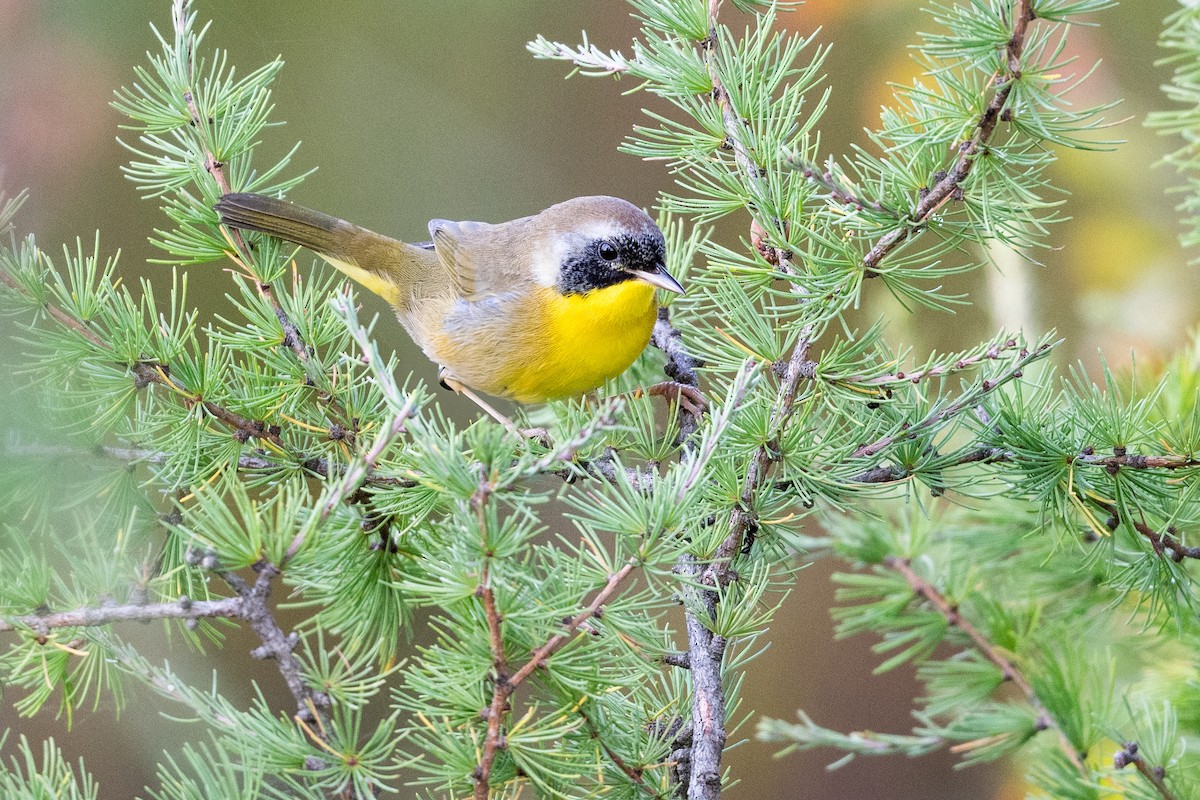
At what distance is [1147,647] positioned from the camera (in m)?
2.27

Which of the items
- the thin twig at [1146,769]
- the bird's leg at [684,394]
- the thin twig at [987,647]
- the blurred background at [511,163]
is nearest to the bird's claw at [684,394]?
the bird's leg at [684,394]

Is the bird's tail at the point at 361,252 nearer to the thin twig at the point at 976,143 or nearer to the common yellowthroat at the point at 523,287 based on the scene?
the common yellowthroat at the point at 523,287

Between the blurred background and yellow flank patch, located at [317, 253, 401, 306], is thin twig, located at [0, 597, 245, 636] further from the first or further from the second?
yellow flank patch, located at [317, 253, 401, 306]

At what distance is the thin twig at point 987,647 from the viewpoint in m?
1.99

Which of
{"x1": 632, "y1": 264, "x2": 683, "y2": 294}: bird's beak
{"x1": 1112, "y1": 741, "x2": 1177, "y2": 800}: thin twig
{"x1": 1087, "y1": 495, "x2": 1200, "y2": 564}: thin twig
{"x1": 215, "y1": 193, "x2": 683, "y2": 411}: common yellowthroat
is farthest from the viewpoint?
{"x1": 215, "y1": 193, "x2": 683, "y2": 411}: common yellowthroat

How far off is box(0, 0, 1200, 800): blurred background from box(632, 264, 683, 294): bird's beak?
0.56 metres

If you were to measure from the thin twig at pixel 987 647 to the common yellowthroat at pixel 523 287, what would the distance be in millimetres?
814

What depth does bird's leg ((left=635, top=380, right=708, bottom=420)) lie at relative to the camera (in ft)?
7.07

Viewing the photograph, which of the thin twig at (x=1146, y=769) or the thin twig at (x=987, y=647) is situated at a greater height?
the thin twig at (x=987, y=647)

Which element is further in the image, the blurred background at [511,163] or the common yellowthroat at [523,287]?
the blurred background at [511,163]

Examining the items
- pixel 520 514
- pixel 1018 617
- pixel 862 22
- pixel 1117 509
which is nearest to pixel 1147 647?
pixel 1018 617

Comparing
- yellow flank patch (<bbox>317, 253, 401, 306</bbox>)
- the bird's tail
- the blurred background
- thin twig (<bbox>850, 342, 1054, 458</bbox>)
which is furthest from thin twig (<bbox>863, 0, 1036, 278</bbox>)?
yellow flank patch (<bbox>317, 253, 401, 306</bbox>)

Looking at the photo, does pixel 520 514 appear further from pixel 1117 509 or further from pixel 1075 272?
pixel 1075 272

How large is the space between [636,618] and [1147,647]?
1359mm
